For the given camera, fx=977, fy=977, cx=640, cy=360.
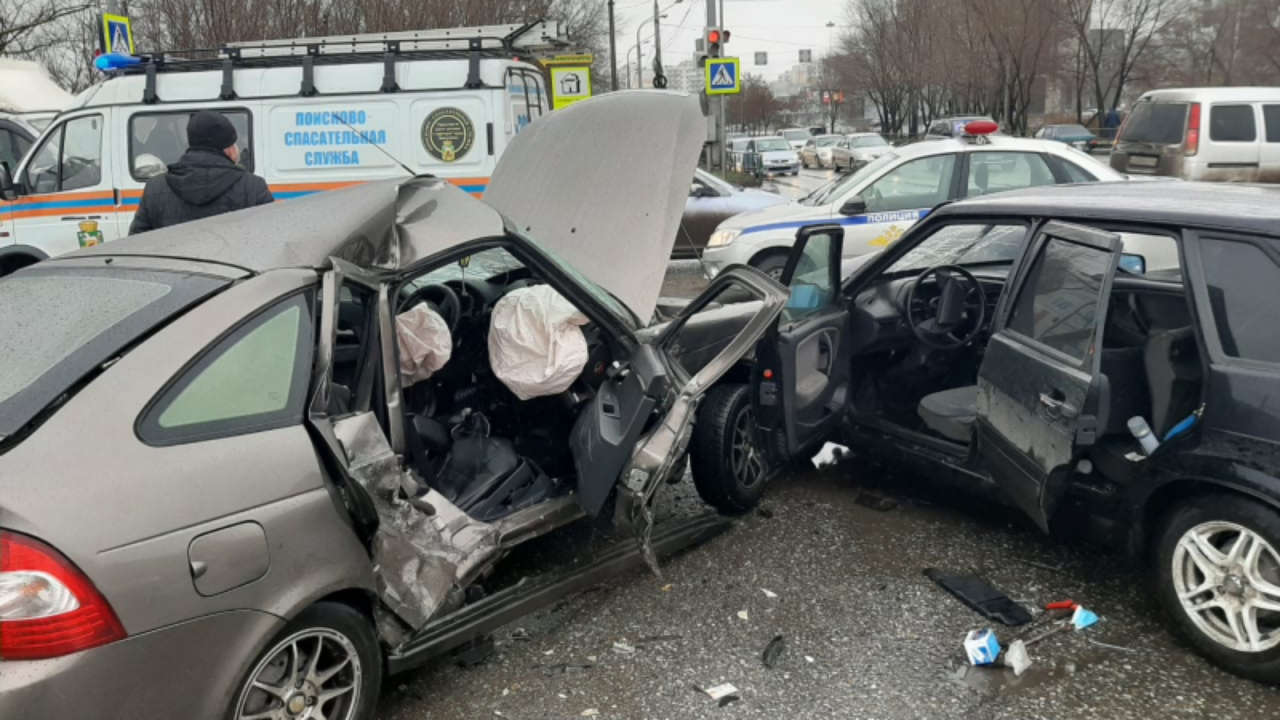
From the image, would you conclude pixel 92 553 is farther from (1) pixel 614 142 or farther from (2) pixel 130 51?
(2) pixel 130 51

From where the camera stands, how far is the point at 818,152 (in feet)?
128

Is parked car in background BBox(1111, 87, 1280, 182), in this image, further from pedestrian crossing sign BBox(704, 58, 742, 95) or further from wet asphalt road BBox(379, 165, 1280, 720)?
wet asphalt road BBox(379, 165, 1280, 720)

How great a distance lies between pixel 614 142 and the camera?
4613 millimetres

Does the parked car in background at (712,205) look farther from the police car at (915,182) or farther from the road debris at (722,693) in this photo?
the road debris at (722,693)

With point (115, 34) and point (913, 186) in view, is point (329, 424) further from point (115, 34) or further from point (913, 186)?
point (115, 34)

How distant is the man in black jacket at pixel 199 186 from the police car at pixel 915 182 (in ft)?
17.5

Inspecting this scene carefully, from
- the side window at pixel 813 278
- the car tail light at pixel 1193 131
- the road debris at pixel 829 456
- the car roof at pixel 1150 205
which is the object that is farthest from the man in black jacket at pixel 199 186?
the car tail light at pixel 1193 131

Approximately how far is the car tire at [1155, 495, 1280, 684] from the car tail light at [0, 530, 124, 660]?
3.33 metres

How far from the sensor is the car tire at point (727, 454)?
4.55m

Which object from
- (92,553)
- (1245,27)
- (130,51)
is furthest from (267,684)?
(1245,27)

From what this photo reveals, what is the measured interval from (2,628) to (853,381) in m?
3.88

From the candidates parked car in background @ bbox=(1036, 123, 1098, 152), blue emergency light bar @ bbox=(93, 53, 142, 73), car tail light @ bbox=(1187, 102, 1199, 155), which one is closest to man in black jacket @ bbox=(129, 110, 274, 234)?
blue emergency light bar @ bbox=(93, 53, 142, 73)

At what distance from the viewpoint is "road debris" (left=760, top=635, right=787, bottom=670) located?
11.4 ft

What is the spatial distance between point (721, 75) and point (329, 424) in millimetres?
13533
